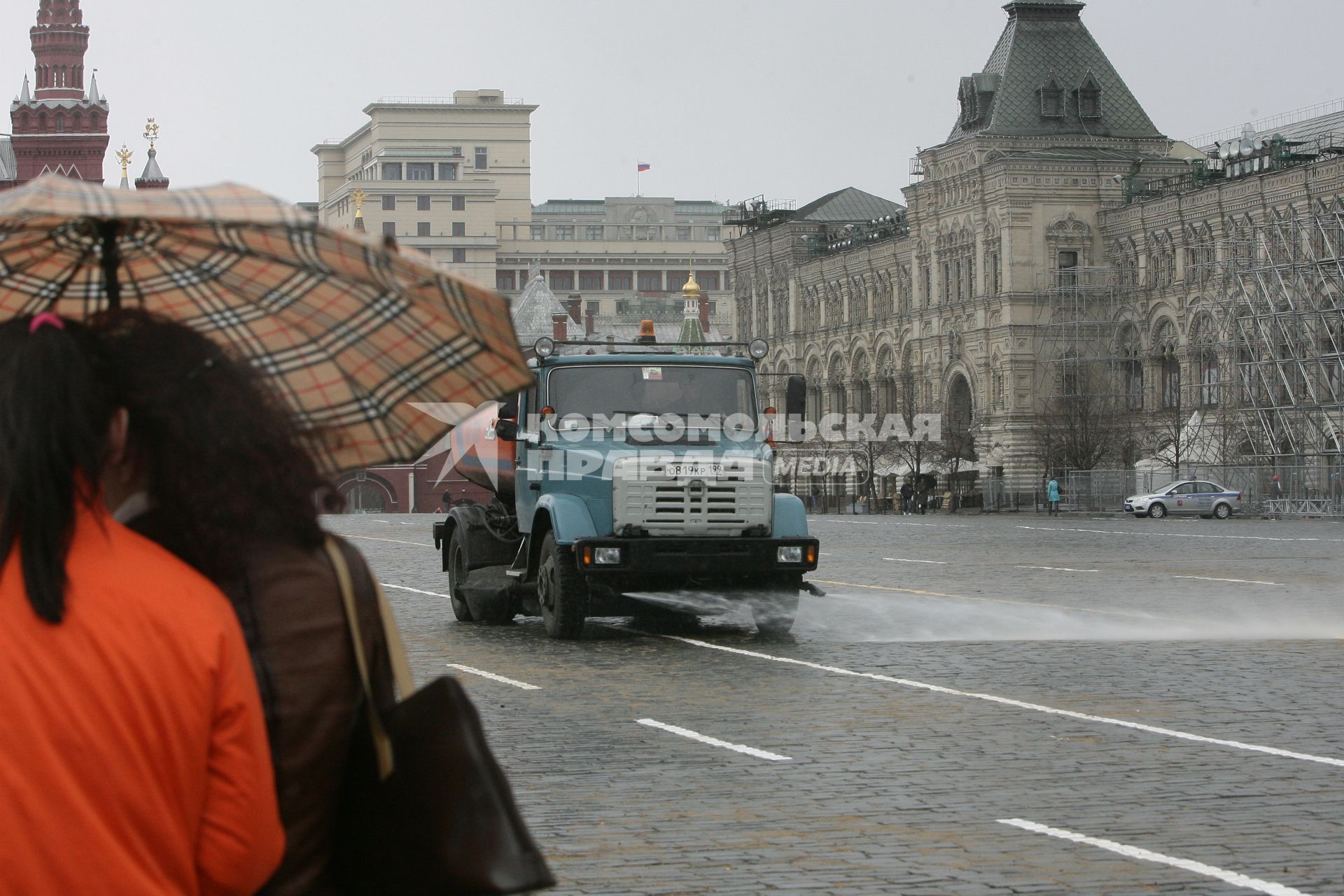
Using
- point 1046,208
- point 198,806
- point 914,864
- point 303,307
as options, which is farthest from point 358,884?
point 1046,208

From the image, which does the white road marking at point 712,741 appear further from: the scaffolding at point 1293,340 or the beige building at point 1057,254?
the beige building at point 1057,254

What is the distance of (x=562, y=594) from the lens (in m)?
17.7

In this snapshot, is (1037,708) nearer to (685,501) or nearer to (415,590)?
(685,501)

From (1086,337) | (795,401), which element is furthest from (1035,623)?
(1086,337)

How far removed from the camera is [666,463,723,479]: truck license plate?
17672mm

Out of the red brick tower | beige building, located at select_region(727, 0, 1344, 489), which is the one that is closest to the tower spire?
the red brick tower

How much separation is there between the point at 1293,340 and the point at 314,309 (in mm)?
67156

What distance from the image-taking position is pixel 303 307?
378cm

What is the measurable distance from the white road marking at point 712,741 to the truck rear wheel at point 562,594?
5.34 metres

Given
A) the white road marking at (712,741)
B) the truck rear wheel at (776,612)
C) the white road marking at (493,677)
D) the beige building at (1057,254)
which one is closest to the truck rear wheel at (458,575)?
the truck rear wheel at (776,612)

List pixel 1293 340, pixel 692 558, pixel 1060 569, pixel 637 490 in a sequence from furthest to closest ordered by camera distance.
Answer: pixel 1293 340
pixel 1060 569
pixel 637 490
pixel 692 558

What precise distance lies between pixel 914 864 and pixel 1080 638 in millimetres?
10533

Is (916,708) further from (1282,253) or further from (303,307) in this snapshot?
(1282,253)

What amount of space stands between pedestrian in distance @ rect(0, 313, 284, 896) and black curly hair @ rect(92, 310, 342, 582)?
3.7 inches
